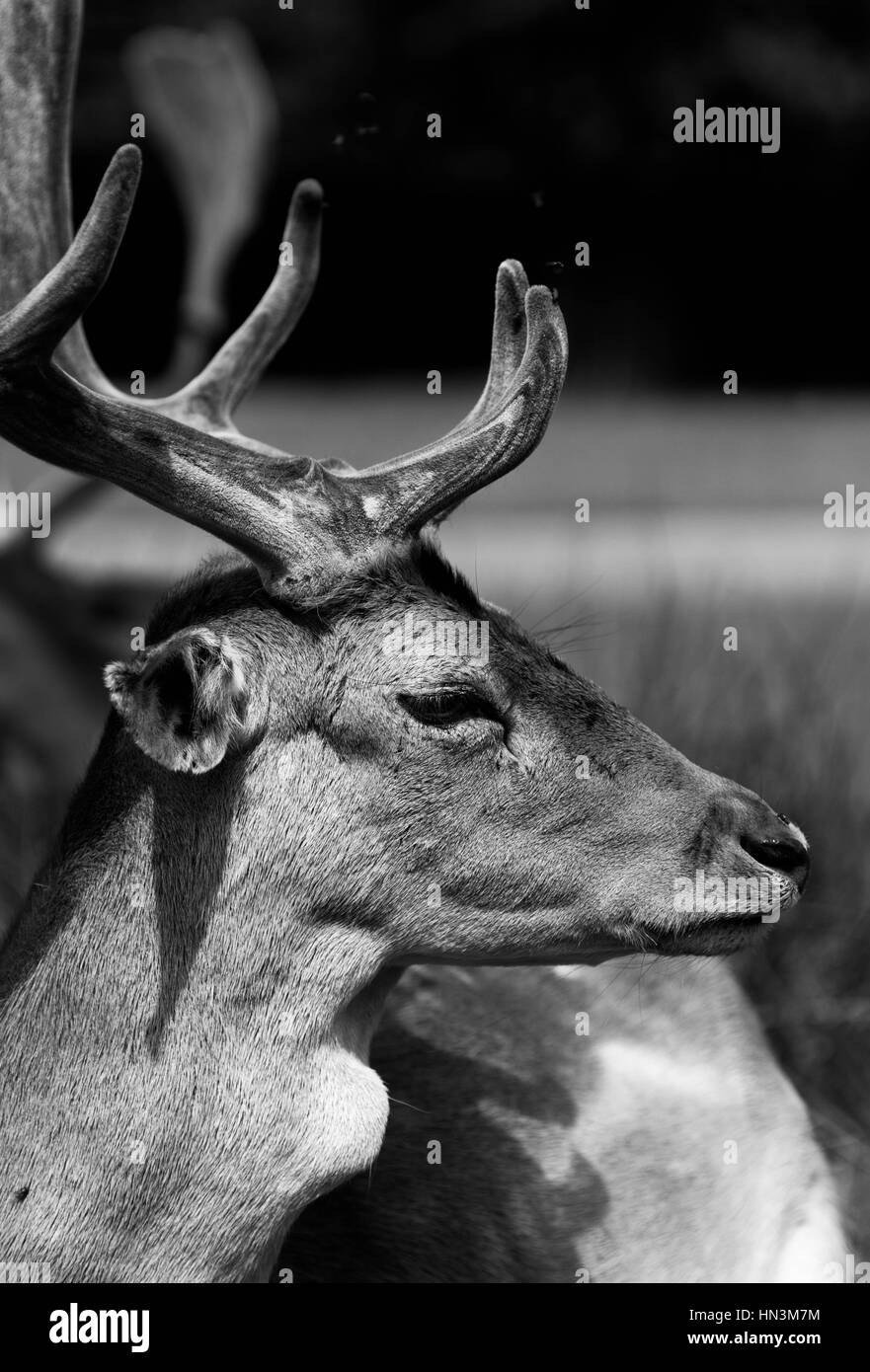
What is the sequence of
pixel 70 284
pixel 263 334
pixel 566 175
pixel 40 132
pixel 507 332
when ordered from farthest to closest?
1. pixel 566 175
2. pixel 263 334
3. pixel 40 132
4. pixel 507 332
5. pixel 70 284

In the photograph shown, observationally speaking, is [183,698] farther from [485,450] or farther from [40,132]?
[40,132]

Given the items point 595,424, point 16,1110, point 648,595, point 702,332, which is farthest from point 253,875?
point 702,332

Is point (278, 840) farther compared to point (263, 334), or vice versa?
point (263, 334)

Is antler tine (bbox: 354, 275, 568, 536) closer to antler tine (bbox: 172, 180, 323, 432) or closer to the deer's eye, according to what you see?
the deer's eye

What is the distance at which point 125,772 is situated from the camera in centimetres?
292

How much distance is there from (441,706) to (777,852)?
594 mm

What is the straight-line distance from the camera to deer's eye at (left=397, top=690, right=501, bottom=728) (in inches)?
112

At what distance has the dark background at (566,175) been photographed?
20703mm

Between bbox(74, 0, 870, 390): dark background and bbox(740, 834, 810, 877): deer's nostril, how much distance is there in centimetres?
1735

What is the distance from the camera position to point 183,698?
2766 mm

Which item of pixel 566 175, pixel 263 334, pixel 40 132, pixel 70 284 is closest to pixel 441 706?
pixel 70 284

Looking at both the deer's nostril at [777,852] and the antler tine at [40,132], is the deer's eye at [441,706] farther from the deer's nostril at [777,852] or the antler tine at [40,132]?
the antler tine at [40,132]

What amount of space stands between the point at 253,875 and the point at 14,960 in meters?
0.46
